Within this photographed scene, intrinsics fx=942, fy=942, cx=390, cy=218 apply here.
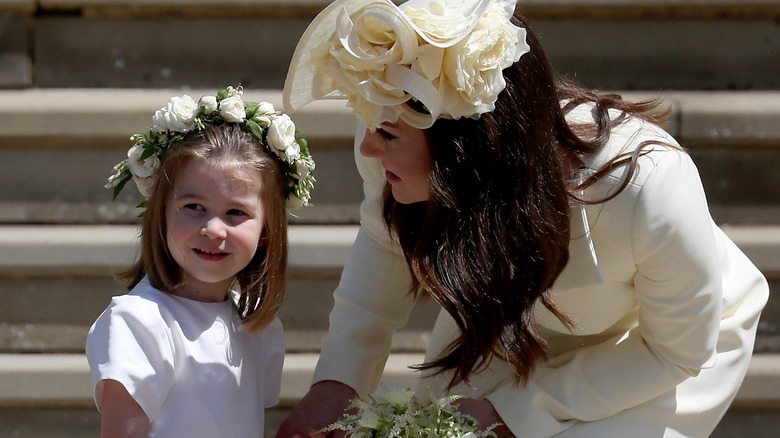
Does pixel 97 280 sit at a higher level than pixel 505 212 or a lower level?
lower

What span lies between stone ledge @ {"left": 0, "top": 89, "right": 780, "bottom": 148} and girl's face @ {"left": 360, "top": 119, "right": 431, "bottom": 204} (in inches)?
51.3

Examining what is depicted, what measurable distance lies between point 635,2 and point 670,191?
145cm

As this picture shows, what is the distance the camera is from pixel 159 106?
131 inches

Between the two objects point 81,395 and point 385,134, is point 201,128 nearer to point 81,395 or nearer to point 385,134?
point 385,134

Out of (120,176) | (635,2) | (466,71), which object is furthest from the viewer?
(635,2)

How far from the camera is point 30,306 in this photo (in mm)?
3395

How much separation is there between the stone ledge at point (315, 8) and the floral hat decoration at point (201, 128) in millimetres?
1103

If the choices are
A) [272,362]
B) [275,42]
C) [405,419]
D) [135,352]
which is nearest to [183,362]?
[135,352]

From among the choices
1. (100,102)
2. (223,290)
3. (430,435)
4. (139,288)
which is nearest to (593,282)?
(430,435)

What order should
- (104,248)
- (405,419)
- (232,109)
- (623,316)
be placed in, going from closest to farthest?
(405,419) < (232,109) < (623,316) < (104,248)

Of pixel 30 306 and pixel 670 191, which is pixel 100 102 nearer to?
pixel 30 306

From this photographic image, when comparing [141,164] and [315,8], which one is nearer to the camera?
[141,164]

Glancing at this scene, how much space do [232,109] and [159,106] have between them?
1.16 m

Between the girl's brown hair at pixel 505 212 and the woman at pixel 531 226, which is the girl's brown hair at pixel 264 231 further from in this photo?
the girl's brown hair at pixel 505 212
